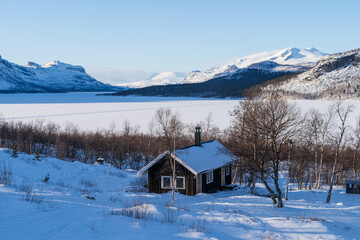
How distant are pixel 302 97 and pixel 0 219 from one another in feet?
607

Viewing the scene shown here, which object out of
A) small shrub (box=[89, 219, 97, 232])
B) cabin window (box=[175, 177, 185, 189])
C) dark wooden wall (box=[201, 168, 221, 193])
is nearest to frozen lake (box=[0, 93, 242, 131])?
dark wooden wall (box=[201, 168, 221, 193])

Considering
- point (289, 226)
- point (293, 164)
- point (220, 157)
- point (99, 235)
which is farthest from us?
point (293, 164)

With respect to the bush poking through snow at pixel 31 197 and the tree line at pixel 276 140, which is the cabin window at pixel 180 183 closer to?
the tree line at pixel 276 140

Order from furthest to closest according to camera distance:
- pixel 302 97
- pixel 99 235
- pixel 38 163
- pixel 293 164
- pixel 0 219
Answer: pixel 302 97 → pixel 293 164 → pixel 38 163 → pixel 0 219 → pixel 99 235

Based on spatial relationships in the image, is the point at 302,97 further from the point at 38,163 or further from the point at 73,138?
the point at 38,163

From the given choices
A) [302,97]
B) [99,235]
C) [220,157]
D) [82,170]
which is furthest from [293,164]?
[302,97]

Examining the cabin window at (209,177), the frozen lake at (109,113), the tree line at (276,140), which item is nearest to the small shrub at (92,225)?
the tree line at (276,140)

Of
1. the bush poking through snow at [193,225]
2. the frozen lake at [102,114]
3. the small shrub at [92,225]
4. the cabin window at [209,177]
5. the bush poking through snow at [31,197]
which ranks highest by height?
the frozen lake at [102,114]

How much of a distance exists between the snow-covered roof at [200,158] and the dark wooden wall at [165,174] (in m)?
0.53

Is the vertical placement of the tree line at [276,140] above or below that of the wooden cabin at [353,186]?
above

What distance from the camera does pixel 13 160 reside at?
26.2m

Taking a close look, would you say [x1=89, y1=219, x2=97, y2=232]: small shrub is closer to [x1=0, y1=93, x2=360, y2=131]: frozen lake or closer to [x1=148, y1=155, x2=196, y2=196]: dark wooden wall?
[x1=148, y1=155, x2=196, y2=196]: dark wooden wall

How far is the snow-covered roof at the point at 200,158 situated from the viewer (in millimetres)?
25062

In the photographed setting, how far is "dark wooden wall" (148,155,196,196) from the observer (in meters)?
25.4
